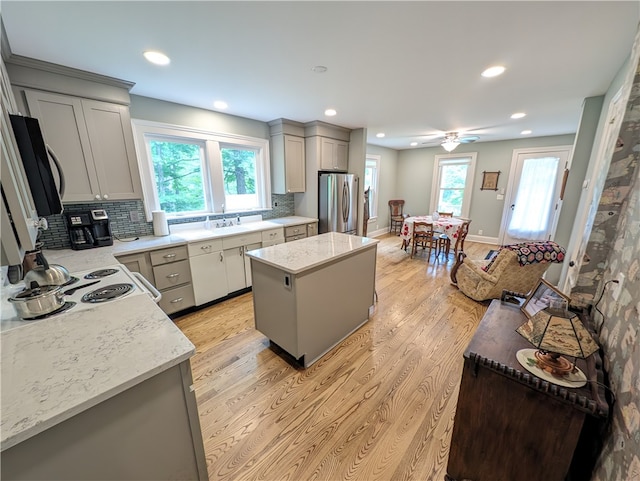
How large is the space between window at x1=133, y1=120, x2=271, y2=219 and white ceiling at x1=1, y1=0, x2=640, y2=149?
47 cm

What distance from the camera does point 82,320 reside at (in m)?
1.10

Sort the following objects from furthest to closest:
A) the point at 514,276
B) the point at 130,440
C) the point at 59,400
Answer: the point at 514,276 → the point at 130,440 → the point at 59,400

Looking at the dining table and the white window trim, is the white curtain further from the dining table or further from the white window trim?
the white window trim

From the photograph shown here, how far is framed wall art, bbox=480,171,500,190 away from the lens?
222 inches

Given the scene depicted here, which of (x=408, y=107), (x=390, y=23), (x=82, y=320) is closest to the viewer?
(x=82, y=320)

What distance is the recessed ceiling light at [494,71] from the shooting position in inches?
78.8

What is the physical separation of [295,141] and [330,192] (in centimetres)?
98

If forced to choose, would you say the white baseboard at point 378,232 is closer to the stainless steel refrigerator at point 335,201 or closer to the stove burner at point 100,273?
the stainless steel refrigerator at point 335,201

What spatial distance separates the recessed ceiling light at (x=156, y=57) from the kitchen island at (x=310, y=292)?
163 centimetres

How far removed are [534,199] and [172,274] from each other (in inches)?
273

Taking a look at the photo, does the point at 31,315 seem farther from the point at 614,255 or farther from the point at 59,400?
the point at 614,255

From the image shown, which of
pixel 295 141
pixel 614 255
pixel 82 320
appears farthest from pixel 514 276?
pixel 82 320

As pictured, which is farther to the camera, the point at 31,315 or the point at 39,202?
the point at 39,202

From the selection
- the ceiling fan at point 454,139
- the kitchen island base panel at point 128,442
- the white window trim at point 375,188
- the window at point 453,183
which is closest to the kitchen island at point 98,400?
the kitchen island base panel at point 128,442
